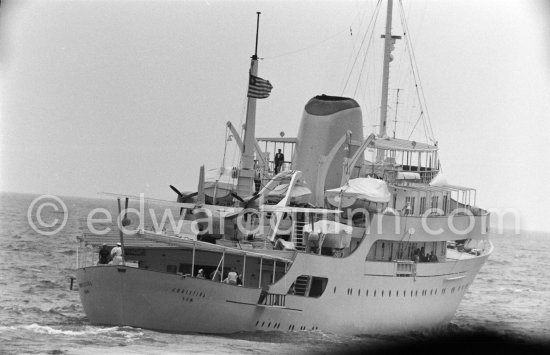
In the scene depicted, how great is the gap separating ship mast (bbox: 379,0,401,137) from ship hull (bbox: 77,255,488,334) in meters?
11.2

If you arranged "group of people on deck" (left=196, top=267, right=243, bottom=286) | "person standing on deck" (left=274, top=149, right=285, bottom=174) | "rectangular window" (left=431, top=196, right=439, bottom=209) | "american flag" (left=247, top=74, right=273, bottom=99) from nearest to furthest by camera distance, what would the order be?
"group of people on deck" (left=196, top=267, right=243, bottom=286), "american flag" (left=247, top=74, right=273, bottom=99), "person standing on deck" (left=274, top=149, right=285, bottom=174), "rectangular window" (left=431, top=196, right=439, bottom=209)

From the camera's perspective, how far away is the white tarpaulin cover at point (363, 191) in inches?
1827

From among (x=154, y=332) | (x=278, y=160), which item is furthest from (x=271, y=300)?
(x=278, y=160)

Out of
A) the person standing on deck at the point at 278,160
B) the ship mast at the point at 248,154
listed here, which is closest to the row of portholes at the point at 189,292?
the ship mast at the point at 248,154

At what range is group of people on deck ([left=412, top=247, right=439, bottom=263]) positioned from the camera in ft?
160

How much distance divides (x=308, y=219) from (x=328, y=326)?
428cm

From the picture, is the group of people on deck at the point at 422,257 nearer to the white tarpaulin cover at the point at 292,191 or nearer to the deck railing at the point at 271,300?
the white tarpaulin cover at the point at 292,191

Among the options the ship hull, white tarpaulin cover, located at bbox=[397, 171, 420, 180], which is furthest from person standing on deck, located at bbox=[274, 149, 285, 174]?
the ship hull

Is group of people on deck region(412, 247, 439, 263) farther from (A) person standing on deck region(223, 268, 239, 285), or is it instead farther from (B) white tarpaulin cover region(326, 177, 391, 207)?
(A) person standing on deck region(223, 268, 239, 285)

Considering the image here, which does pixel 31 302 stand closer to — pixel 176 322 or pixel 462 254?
pixel 176 322

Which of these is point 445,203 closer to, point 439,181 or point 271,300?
point 439,181

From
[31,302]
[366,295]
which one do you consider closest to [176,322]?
[366,295]

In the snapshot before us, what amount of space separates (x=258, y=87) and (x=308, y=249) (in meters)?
7.29

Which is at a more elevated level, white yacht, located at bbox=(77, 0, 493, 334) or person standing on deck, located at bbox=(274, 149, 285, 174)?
person standing on deck, located at bbox=(274, 149, 285, 174)
